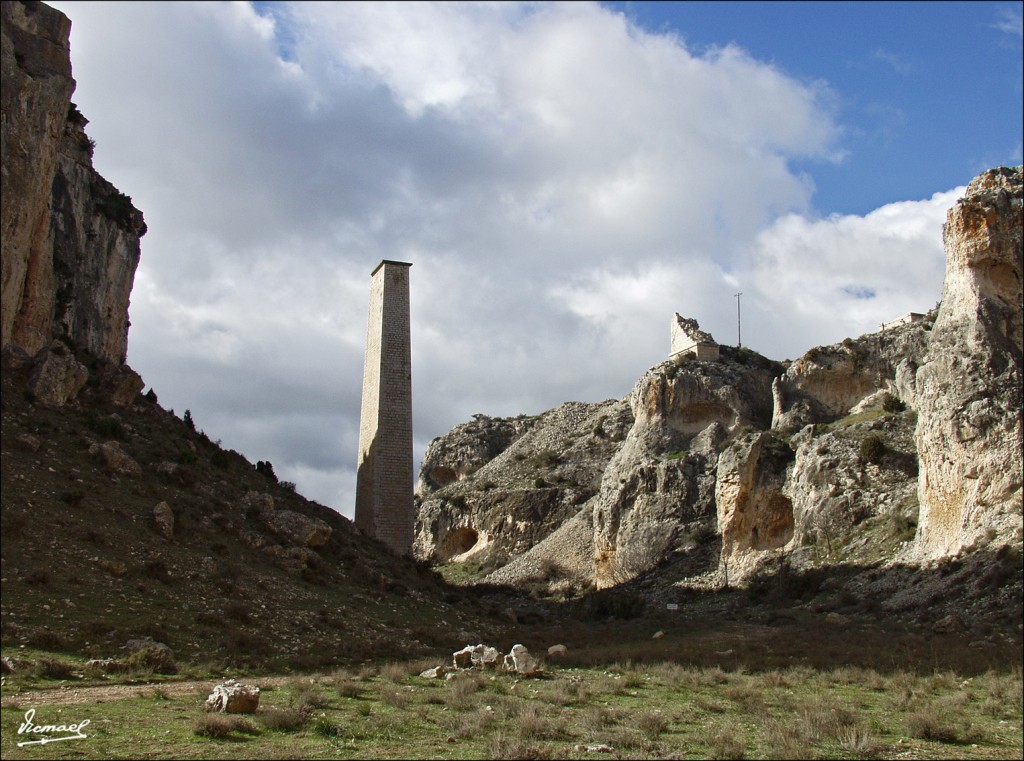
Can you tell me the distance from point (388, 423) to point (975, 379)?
18.6m

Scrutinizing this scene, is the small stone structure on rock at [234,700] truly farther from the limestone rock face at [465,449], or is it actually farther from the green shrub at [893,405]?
the limestone rock face at [465,449]

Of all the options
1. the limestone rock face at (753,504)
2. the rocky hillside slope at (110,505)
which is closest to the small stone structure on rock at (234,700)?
the rocky hillside slope at (110,505)

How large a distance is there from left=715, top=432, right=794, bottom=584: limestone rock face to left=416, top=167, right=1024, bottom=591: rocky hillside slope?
5 centimetres

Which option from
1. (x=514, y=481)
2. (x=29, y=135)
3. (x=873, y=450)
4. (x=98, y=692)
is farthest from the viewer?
(x=514, y=481)

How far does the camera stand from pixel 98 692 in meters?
11.6

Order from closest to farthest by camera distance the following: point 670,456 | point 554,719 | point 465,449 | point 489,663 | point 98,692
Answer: point 554,719 → point 98,692 → point 489,663 → point 670,456 → point 465,449

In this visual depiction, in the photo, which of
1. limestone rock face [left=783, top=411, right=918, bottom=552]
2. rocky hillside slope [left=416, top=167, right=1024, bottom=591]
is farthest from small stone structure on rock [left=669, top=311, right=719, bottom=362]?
limestone rock face [left=783, top=411, right=918, bottom=552]

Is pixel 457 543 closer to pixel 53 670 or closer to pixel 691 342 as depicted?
pixel 691 342

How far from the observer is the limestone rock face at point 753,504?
35.2 metres

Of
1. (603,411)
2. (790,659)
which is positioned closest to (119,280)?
(790,659)

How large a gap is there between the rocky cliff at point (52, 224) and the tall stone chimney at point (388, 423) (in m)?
8.69

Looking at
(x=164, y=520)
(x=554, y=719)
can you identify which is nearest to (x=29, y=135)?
(x=164, y=520)

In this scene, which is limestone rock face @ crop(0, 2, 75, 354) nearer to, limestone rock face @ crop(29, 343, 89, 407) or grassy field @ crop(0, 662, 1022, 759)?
limestone rock face @ crop(29, 343, 89, 407)

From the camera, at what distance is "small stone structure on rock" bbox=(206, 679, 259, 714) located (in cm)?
1034
